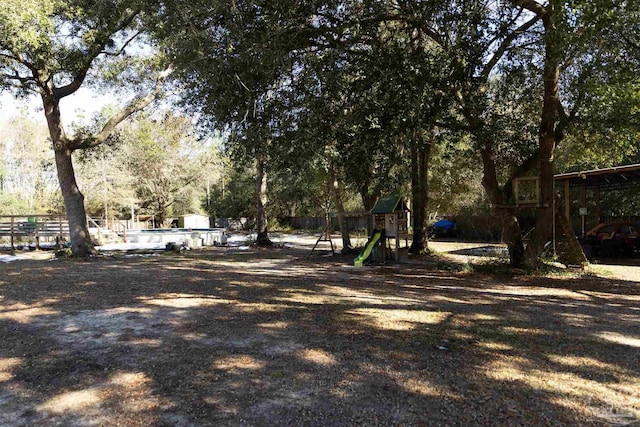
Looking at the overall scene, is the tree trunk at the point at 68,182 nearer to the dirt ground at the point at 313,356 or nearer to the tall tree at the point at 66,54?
the tall tree at the point at 66,54

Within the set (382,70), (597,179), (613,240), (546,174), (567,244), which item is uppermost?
(382,70)

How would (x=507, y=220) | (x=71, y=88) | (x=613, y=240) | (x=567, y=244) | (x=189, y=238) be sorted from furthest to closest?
(x=189, y=238) → (x=613, y=240) → (x=71, y=88) → (x=567, y=244) → (x=507, y=220)

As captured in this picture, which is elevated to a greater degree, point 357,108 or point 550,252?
point 357,108

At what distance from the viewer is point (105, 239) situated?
2347 centimetres

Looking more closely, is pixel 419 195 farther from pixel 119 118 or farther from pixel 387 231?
pixel 119 118

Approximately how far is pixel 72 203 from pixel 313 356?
1332 centimetres

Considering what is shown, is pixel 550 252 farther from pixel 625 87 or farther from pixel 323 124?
pixel 323 124

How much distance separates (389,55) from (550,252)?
710 cm

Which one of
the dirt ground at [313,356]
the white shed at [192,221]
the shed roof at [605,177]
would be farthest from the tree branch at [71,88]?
the white shed at [192,221]

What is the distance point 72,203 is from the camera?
1465cm

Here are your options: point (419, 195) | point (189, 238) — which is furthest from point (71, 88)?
point (419, 195)

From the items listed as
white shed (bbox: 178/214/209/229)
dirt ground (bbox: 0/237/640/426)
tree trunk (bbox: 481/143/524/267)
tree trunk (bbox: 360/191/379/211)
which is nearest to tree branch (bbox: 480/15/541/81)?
tree trunk (bbox: 481/143/524/267)

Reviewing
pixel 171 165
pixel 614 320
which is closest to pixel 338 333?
pixel 614 320

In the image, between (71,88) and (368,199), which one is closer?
(71,88)
